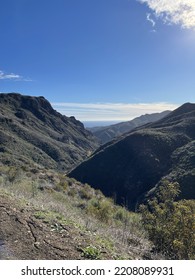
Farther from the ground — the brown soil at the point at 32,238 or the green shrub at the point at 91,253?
the brown soil at the point at 32,238

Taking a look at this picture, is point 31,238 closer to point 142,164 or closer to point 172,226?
point 172,226

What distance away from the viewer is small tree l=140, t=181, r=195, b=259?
831 centimetres

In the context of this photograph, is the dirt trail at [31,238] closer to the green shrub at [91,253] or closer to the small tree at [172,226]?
the green shrub at [91,253]

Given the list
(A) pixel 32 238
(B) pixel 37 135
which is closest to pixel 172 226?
(A) pixel 32 238

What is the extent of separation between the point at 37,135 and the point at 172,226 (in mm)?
93962

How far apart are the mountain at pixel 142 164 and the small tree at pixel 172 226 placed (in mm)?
31923

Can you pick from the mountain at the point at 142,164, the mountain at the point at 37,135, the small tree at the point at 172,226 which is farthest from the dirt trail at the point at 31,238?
the mountain at the point at 37,135

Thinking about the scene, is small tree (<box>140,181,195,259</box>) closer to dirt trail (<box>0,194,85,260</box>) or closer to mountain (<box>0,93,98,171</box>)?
dirt trail (<box>0,194,85,260</box>)

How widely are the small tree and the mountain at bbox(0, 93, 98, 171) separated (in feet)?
144

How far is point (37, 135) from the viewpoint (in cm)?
10044

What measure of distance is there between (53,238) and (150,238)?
153 inches

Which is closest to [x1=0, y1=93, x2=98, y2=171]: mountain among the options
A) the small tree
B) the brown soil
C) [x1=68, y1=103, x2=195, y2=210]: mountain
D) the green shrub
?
[x1=68, y1=103, x2=195, y2=210]: mountain

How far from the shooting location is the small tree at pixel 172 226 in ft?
27.3
